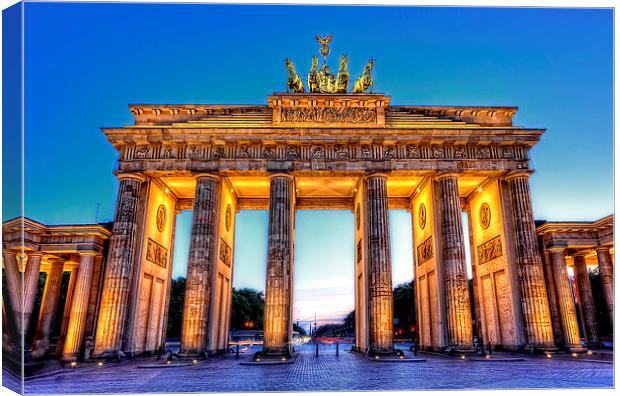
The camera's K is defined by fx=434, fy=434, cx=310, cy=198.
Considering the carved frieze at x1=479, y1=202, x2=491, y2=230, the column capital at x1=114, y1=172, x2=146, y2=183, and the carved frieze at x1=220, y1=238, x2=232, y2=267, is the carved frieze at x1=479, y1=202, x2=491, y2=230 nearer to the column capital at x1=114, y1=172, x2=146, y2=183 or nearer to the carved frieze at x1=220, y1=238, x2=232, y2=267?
the carved frieze at x1=220, y1=238, x2=232, y2=267

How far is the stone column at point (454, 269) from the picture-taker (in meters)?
23.5

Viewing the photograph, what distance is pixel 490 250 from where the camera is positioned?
28.1 metres

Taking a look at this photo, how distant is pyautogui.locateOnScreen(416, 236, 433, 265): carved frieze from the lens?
2784cm

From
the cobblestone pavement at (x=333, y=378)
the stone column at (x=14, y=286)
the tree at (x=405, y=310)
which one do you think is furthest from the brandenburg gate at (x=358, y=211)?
the tree at (x=405, y=310)

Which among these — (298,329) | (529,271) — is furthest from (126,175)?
(298,329)

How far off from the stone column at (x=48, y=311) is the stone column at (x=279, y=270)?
13660mm

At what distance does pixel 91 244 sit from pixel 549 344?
26202 mm

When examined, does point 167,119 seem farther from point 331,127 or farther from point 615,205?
point 615,205

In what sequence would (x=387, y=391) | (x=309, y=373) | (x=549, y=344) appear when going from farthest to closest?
(x=549, y=344)
(x=309, y=373)
(x=387, y=391)

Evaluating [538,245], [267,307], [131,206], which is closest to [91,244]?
[131,206]

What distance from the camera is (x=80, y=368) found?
20.1 m

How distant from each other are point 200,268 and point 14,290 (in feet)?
45.7

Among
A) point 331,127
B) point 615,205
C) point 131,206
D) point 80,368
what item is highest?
point 331,127

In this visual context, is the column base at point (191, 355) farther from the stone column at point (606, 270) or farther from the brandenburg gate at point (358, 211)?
the stone column at point (606, 270)
